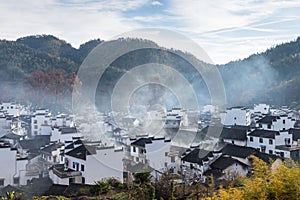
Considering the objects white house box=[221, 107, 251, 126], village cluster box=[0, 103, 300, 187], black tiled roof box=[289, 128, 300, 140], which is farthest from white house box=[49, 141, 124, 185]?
white house box=[221, 107, 251, 126]

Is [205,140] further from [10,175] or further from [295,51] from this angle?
[295,51]

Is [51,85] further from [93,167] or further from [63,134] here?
[93,167]

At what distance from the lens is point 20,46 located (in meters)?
42.9

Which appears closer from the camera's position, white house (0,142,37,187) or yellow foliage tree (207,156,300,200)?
yellow foliage tree (207,156,300,200)

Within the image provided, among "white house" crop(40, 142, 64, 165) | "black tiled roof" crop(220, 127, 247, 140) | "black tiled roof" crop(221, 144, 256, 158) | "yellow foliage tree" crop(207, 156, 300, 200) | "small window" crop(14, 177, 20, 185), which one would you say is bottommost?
"small window" crop(14, 177, 20, 185)

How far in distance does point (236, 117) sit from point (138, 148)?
1013cm

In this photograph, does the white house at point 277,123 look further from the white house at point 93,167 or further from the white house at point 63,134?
the white house at point 93,167

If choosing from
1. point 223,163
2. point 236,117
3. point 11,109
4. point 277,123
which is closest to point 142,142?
point 223,163

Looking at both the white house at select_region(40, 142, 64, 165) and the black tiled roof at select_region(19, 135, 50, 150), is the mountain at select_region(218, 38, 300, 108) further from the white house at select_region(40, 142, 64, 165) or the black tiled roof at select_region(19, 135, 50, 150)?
the white house at select_region(40, 142, 64, 165)

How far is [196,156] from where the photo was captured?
13.4m

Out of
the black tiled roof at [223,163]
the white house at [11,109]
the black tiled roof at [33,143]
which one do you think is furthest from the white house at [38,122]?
the black tiled roof at [223,163]

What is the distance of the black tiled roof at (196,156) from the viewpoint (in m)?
13.0

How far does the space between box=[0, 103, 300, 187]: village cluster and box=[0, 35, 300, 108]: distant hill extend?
1279 cm

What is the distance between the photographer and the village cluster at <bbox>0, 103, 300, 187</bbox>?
1067cm
